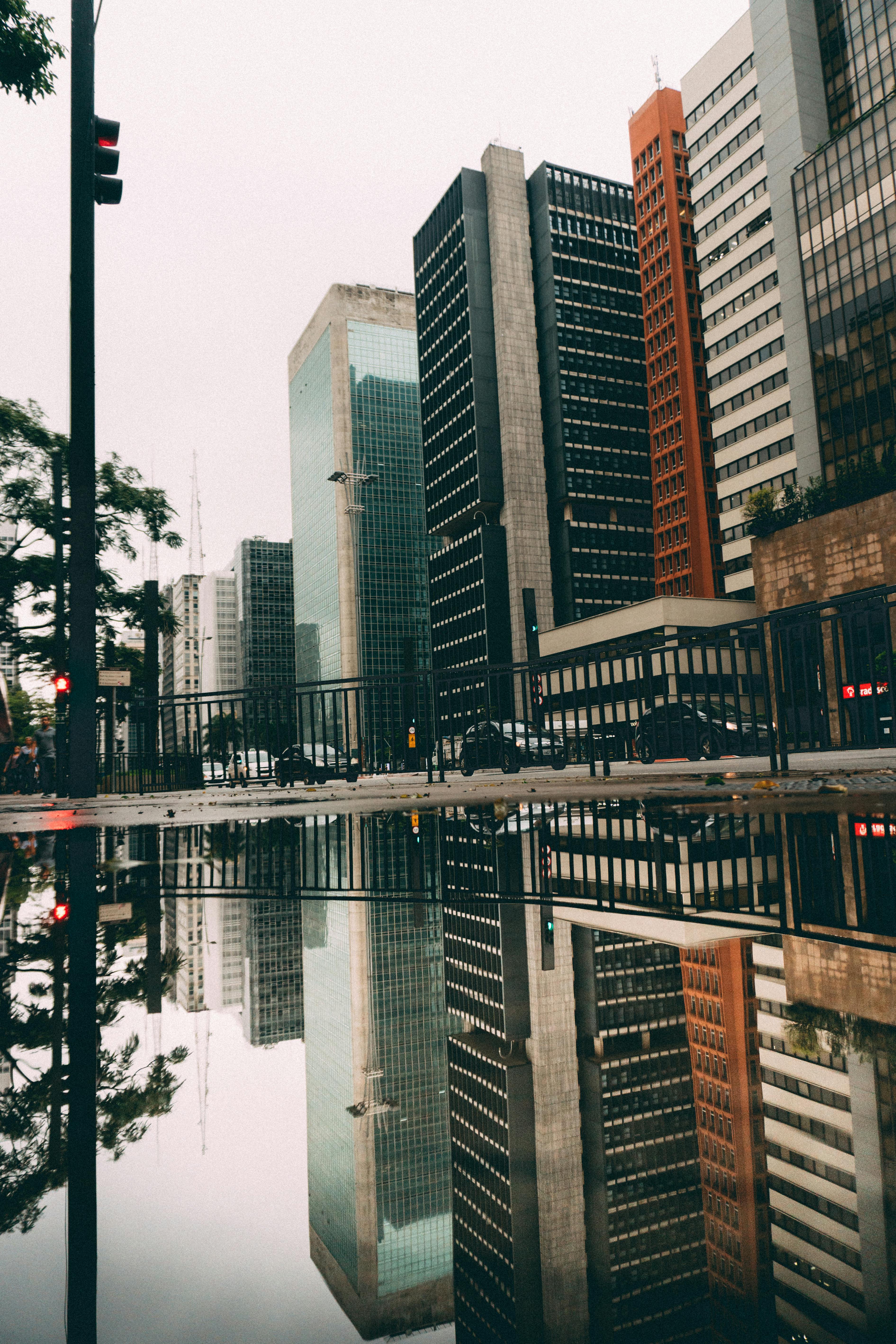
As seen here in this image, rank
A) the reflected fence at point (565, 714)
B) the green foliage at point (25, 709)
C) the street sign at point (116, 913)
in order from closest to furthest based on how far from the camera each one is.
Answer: the street sign at point (116, 913) < the reflected fence at point (565, 714) < the green foliage at point (25, 709)

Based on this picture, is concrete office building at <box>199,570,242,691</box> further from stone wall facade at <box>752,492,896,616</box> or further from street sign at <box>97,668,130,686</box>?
street sign at <box>97,668,130,686</box>

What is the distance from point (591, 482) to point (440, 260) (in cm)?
3656

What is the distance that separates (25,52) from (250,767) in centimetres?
1130

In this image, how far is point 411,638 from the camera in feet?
428

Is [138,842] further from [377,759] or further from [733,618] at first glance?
[733,618]

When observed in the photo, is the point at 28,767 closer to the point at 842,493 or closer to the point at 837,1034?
the point at 837,1034

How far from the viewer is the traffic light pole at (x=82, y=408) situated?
10.9 m

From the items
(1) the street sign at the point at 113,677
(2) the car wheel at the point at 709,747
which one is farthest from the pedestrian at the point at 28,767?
(2) the car wheel at the point at 709,747

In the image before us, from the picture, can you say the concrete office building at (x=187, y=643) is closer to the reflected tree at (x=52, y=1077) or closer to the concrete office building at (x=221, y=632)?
the concrete office building at (x=221, y=632)

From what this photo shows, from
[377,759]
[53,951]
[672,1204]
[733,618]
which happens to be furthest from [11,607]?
[733,618]

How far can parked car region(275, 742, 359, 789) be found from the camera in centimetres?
1627

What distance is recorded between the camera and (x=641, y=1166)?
1.31 meters

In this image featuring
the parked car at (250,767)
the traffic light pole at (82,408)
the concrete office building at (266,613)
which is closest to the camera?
the traffic light pole at (82,408)

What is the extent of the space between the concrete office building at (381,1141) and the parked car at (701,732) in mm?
10280
